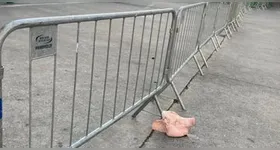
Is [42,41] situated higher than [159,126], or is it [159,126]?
[42,41]

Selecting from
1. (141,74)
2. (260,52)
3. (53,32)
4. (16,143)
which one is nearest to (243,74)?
(141,74)

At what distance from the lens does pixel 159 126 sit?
148 inches

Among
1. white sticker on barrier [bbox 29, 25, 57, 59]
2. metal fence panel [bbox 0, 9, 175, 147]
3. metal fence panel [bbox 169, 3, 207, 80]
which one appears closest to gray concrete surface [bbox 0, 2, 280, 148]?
metal fence panel [bbox 0, 9, 175, 147]

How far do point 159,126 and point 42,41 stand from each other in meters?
2.04

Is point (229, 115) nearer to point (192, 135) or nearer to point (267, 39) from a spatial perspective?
point (192, 135)

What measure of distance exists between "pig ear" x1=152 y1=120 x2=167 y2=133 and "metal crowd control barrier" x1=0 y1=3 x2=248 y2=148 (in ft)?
0.85

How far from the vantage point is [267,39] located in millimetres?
11391

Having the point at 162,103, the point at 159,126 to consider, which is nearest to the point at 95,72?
the point at 162,103

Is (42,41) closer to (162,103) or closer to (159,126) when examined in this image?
(159,126)

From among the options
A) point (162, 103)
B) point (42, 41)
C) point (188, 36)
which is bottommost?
point (162, 103)

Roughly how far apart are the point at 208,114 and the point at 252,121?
552 millimetres

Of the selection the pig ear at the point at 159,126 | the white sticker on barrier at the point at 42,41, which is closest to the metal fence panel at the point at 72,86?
the white sticker on barrier at the point at 42,41

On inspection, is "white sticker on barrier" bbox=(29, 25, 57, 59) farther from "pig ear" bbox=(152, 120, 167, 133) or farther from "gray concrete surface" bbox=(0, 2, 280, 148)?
"pig ear" bbox=(152, 120, 167, 133)

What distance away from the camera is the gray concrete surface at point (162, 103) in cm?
350
